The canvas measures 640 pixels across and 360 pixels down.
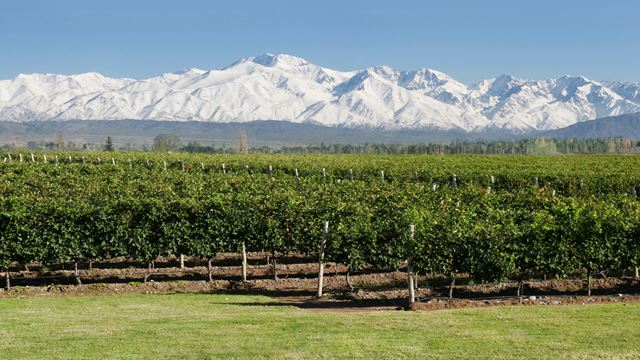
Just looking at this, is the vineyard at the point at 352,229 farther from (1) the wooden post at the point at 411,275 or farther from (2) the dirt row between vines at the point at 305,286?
(2) the dirt row between vines at the point at 305,286

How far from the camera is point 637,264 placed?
2078 cm

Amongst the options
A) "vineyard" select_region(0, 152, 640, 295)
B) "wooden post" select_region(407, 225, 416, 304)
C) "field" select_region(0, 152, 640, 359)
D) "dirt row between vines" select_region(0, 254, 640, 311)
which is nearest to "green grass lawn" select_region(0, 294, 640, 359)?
"field" select_region(0, 152, 640, 359)

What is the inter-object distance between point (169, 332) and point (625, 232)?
1331 cm

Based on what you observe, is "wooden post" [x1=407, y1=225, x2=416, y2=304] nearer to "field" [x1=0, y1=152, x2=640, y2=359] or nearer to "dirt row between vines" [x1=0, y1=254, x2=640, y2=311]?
"field" [x1=0, y1=152, x2=640, y2=359]

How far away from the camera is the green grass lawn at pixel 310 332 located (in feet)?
44.4

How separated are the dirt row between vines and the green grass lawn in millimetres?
1652

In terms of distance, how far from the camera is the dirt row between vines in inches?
794

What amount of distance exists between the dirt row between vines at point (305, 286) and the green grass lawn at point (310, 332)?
1.65 metres

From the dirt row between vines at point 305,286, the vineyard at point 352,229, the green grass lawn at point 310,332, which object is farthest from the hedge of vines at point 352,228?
the green grass lawn at point 310,332

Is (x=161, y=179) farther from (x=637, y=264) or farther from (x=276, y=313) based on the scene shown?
(x=637, y=264)

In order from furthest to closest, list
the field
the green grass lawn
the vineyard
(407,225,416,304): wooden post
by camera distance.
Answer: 1. the vineyard
2. (407,225,416,304): wooden post
3. the field
4. the green grass lawn

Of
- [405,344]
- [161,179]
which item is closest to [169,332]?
[405,344]

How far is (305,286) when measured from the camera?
24.0 meters

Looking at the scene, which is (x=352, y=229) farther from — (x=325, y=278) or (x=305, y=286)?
(x=325, y=278)
